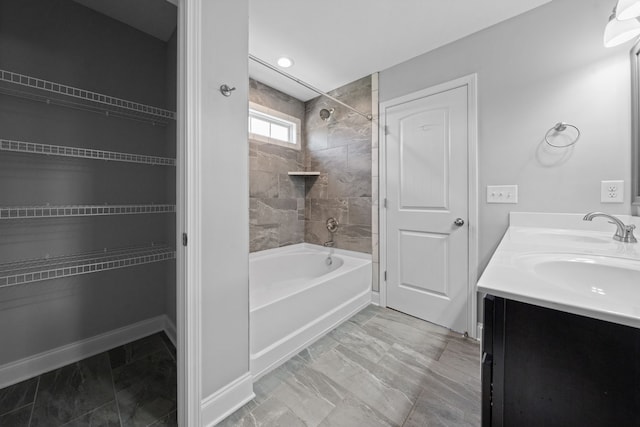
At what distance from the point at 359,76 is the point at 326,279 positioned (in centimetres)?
205

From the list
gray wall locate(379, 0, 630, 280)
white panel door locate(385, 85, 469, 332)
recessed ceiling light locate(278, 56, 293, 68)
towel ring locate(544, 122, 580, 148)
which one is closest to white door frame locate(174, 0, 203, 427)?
recessed ceiling light locate(278, 56, 293, 68)

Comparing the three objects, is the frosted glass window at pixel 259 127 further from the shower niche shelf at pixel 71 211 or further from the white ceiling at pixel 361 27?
the shower niche shelf at pixel 71 211

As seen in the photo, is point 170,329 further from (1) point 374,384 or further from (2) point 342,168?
(2) point 342,168

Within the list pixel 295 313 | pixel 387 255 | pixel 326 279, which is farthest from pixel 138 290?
pixel 387 255

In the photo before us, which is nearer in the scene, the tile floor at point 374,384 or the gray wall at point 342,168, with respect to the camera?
the tile floor at point 374,384

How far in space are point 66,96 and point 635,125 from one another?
327cm

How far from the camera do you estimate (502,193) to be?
1765mm

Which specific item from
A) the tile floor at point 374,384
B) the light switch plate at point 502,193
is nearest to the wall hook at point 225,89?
the tile floor at point 374,384

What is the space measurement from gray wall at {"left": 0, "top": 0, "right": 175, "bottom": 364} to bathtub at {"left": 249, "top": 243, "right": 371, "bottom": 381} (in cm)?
96

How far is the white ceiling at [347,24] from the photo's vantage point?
163 centimetres

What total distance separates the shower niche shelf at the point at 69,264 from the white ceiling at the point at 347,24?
1.65m

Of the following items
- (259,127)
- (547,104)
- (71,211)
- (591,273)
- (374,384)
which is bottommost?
(374,384)

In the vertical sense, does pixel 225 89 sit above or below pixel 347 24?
below

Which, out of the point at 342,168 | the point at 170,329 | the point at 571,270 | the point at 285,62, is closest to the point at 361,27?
the point at 285,62
